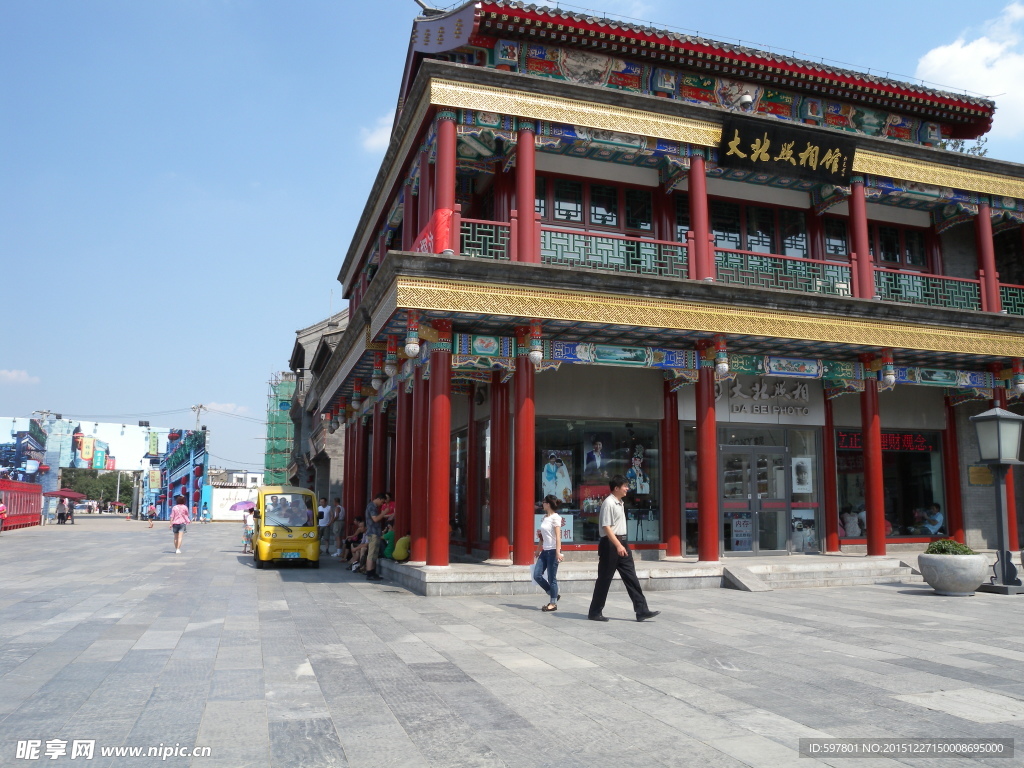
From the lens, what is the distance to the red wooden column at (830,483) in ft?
55.2

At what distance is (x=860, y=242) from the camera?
50.5ft

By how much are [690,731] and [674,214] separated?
12886 mm

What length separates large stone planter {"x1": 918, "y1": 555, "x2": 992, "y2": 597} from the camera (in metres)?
11.9

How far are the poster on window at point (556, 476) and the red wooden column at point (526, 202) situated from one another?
4.20 metres

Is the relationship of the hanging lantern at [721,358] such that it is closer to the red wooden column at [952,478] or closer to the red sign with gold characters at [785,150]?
the red sign with gold characters at [785,150]

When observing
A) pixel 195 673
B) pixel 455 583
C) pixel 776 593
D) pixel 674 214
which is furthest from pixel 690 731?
pixel 674 214

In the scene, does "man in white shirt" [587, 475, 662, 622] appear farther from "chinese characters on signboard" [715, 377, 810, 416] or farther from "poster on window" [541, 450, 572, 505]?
"chinese characters on signboard" [715, 377, 810, 416]

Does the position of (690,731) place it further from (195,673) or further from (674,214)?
(674,214)

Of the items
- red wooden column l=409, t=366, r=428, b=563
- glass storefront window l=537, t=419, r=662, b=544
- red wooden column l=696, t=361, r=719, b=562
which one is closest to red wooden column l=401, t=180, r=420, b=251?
red wooden column l=409, t=366, r=428, b=563

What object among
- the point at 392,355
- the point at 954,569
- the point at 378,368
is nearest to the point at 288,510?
the point at 378,368

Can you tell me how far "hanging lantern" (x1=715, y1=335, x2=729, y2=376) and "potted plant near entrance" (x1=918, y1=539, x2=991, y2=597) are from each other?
441 centimetres

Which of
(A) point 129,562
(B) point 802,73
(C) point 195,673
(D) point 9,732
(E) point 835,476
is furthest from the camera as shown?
(A) point 129,562

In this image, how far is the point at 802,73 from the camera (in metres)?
15.6

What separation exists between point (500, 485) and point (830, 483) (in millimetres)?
7745
